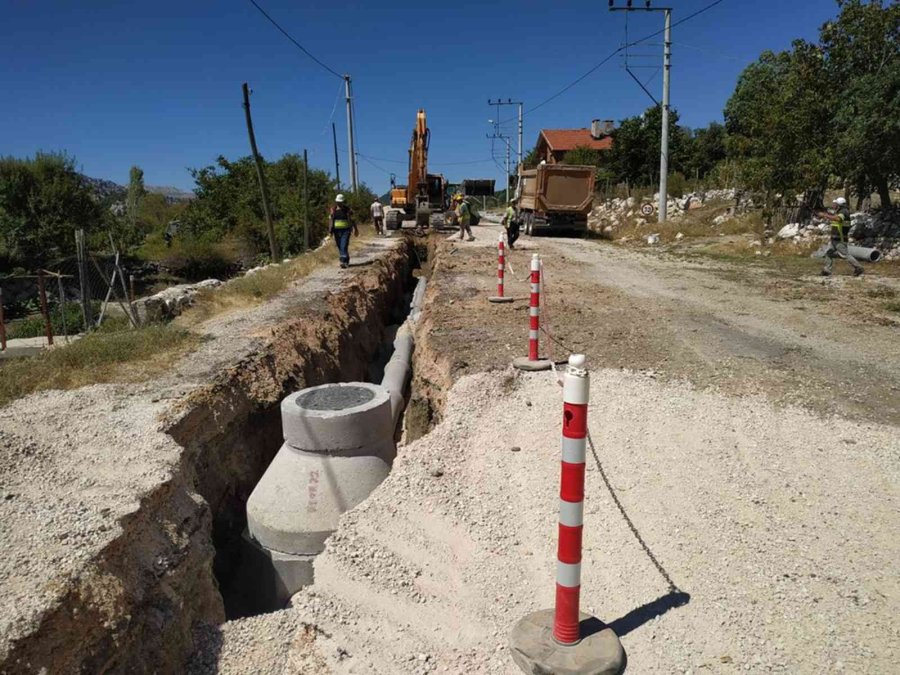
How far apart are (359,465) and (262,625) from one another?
2.08 meters

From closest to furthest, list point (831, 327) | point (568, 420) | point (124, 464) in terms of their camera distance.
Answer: point (568, 420) → point (124, 464) → point (831, 327)

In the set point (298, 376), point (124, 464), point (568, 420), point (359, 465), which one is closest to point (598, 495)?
point (568, 420)

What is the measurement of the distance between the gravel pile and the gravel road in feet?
0.03

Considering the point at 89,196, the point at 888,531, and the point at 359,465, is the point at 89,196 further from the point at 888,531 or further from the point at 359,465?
the point at 888,531

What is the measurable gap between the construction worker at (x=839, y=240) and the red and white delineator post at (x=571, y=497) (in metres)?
10.9

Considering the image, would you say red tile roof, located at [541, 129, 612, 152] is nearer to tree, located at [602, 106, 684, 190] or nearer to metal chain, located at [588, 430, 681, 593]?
tree, located at [602, 106, 684, 190]

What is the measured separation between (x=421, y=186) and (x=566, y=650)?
2312cm

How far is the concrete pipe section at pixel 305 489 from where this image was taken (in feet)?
17.4

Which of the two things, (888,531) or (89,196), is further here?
(89,196)

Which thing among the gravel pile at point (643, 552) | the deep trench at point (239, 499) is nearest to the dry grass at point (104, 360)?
the deep trench at point (239, 499)

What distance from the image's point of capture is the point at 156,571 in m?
3.73

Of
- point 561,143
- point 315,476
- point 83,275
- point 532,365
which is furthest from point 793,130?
point 561,143

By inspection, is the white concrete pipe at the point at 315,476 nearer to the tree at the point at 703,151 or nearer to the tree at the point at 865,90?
the tree at the point at 865,90

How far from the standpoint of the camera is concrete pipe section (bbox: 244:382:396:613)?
5.32 m
